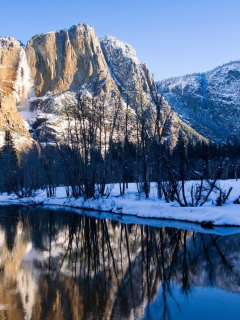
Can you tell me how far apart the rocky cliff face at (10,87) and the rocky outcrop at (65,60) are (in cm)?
722

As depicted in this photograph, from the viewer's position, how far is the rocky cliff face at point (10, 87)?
318 ft

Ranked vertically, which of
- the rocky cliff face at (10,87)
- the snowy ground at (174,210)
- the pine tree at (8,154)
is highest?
the rocky cliff face at (10,87)

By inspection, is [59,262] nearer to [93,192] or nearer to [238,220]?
[238,220]

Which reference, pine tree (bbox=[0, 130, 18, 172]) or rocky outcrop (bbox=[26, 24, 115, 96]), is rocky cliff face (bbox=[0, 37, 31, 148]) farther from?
pine tree (bbox=[0, 130, 18, 172])

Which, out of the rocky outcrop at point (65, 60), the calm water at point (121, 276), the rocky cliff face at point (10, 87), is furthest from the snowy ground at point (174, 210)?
the rocky outcrop at point (65, 60)

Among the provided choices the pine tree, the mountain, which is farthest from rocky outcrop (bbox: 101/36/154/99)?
the pine tree

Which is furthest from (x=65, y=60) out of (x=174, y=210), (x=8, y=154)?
(x=174, y=210)

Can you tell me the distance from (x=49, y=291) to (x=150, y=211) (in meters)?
15.5

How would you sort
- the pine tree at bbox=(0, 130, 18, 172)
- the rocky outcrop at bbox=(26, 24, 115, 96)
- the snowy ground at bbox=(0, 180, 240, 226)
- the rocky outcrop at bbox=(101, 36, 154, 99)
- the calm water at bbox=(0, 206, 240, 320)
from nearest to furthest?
the calm water at bbox=(0, 206, 240, 320)
the snowy ground at bbox=(0, 180, 240, 226)
the pine tree at bbox=(0, 130, 18, 172)
the rocky outcrop at bbox=(26, 24, 115, 96)
the rocky outcrop at bbox=(101, 36, 154, 99)

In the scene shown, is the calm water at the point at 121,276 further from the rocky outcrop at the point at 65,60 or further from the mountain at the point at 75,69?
the rocky outcrop at the point at 65,60

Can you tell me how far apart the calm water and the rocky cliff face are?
275ft

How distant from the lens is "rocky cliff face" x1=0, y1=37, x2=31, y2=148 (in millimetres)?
97062

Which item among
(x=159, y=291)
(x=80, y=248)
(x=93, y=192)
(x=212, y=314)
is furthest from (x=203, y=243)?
(x=93, y=192)

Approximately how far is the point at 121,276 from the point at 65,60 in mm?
145922
